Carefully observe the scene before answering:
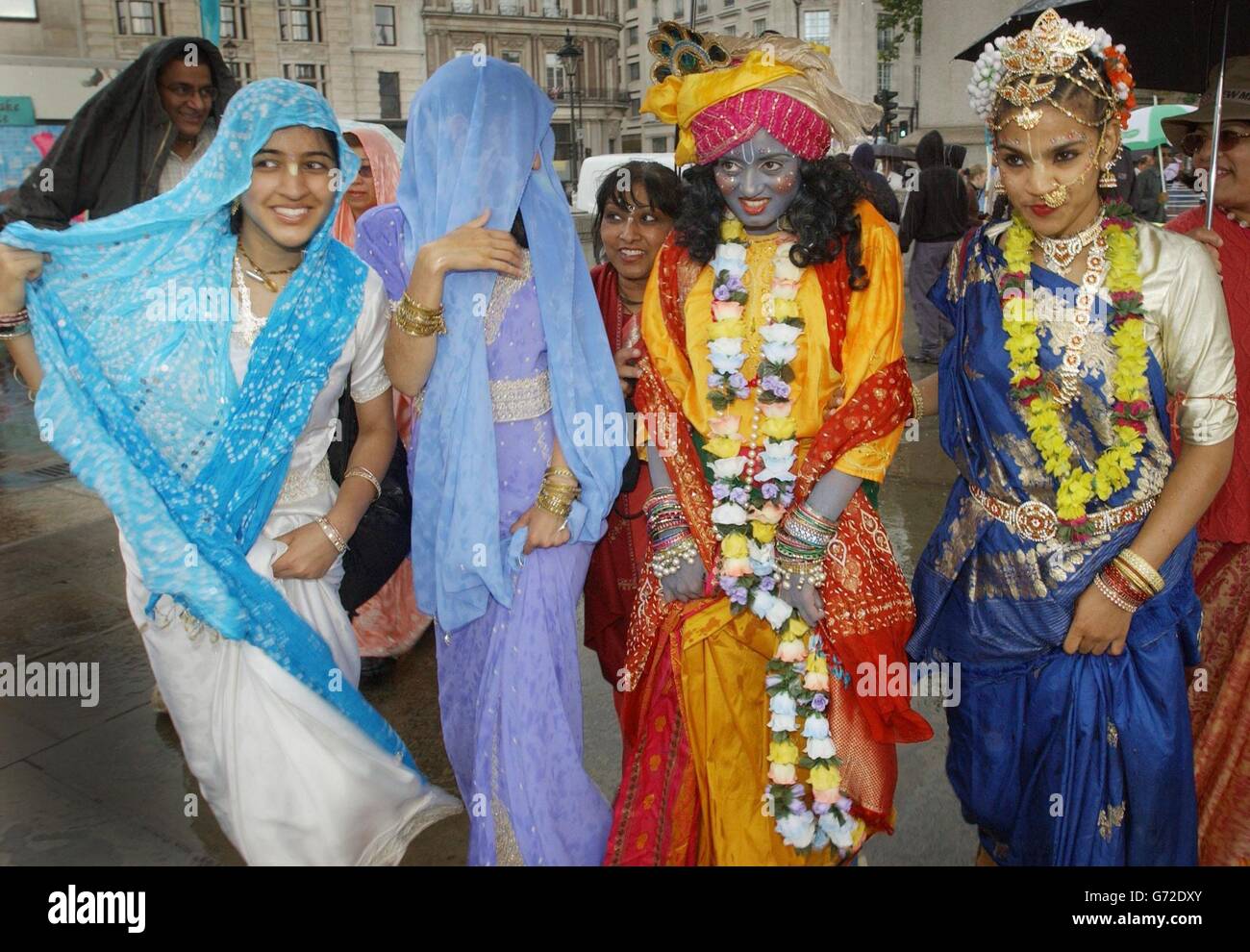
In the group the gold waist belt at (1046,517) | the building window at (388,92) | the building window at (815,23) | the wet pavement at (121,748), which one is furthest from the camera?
the building window at (815,23)

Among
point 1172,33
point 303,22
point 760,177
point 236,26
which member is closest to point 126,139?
point 760,177

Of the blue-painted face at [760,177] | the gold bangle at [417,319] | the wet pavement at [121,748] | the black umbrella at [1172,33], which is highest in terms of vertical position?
the black umbrella at [1172,33]

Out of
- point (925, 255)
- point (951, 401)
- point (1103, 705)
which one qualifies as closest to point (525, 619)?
point (951, 401)

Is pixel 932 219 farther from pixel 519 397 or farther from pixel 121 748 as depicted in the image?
pixel 121 748

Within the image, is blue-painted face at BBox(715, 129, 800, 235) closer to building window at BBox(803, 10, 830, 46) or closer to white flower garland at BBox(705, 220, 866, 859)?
white flower garland at BBox(705, 220, 866, 859)

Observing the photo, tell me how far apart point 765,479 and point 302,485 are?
3.70ft

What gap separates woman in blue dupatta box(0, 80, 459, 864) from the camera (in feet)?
7.36

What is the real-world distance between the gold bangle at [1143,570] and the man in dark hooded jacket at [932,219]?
6.15 m

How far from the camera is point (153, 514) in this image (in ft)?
7.34

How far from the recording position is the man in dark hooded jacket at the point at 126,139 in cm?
344

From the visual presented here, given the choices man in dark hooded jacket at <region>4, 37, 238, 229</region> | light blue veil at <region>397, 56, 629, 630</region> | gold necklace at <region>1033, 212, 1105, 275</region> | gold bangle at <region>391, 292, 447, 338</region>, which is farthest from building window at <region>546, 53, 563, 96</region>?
gold necklace at <region>1033, 212, 1105, 275</region>

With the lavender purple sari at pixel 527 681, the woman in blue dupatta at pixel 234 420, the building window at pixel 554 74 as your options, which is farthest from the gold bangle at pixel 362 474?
the building window at pixel 554 74

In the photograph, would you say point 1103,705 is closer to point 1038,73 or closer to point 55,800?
point 1038,73

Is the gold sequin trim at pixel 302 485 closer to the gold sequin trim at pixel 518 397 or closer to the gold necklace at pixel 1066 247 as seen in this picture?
the gold sequin trim at pixel 518 397
